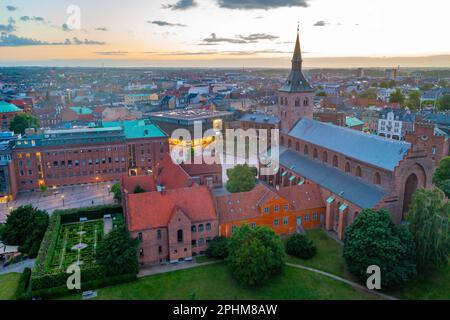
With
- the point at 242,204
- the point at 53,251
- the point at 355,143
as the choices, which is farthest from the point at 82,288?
the point at 355,143

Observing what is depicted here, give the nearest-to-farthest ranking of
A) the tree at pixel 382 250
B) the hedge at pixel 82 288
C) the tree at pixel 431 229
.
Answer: the tree at pixel 382 250, the tree at pixel 431 229, the hedge at pixel 82 288

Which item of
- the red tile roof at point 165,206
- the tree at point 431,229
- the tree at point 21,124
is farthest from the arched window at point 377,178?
the tree at point 21,124

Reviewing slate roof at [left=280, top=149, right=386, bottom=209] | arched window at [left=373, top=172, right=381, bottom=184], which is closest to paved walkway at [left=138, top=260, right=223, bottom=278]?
slate roof at [left=280, top=149, right=386, bottom=209]

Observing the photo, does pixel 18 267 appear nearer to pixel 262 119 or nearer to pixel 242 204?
pixel 242 204

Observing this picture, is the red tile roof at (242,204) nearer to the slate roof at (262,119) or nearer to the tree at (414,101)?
the slate roof at (262,119)

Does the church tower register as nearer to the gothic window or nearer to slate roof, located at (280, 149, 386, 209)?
slate roof, located at (280, 149, 386, 209)

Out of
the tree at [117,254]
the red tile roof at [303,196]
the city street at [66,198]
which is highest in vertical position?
the red tile roof at [303,196]

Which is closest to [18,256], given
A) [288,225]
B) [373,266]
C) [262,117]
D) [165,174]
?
[165,174]
